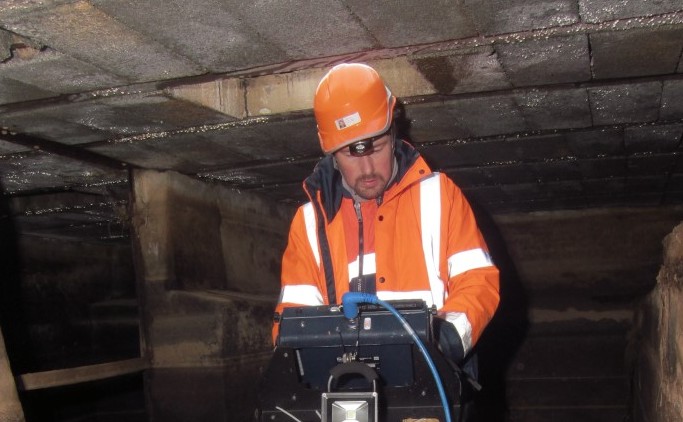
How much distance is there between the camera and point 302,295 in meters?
2.57

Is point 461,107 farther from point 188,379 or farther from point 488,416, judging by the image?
point 488,416

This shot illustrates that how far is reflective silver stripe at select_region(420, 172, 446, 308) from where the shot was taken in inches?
93.4

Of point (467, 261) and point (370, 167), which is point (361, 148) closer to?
point (370, 167)

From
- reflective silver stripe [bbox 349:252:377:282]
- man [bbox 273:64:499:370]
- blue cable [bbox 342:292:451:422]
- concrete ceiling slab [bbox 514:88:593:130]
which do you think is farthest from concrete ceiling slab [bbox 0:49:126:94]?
concrete ceiling slab [bbox 514:88:593:130]

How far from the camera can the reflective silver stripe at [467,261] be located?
231 centimetres

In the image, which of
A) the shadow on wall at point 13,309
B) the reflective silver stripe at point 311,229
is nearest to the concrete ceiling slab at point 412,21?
the reflective silver stripe at point 311,229

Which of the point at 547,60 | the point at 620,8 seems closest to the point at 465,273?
the point at 620,8

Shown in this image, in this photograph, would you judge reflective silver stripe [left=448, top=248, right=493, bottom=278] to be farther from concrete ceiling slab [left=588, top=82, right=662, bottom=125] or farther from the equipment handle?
concrete ceiling slab [left=588, top=82, right=662, bottom=125]

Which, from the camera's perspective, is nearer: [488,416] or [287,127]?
[287,127]

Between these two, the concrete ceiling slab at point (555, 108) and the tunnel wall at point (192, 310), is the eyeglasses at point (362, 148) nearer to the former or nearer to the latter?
the concrete ceiling slab at point (555, 108)

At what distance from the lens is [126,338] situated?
9797 millimetres

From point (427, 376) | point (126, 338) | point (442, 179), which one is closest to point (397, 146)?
point (442, 179)

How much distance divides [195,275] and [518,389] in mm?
4473

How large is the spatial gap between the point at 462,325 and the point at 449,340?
0.38 feet
